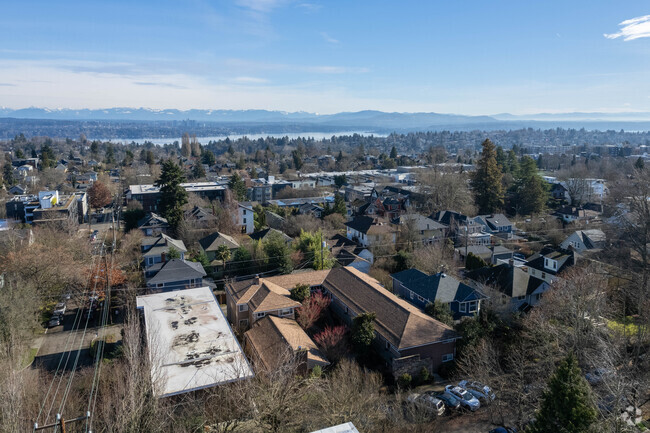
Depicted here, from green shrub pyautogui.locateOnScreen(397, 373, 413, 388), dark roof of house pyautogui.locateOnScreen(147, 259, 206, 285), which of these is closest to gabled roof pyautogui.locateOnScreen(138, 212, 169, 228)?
dark roof of house pyautogui.locateOnScreen(147, 259, 206, 285)

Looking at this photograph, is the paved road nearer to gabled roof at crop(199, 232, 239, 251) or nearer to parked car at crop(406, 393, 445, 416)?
gabled roof at crop(199, 232, 239, 251)

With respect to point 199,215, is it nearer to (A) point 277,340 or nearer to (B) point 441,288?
(A) point 277,340

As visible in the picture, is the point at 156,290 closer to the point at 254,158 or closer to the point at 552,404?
the point at 552,404

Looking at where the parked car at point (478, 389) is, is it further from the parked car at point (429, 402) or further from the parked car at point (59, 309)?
the parked car at point (59, 309)

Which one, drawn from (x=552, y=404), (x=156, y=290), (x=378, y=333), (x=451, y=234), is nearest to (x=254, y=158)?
(x=451, y=234)

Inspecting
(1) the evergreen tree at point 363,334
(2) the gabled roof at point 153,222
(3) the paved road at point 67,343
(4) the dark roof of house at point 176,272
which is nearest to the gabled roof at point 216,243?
(4) the dark roof of house at point 176,272

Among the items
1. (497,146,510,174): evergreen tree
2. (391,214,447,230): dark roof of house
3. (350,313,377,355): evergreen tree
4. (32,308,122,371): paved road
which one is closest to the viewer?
(350,313,377,355): evergreen tree

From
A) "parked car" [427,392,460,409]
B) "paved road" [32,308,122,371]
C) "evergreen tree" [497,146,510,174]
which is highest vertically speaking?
"evergreen tree" [497,146,510,174]
